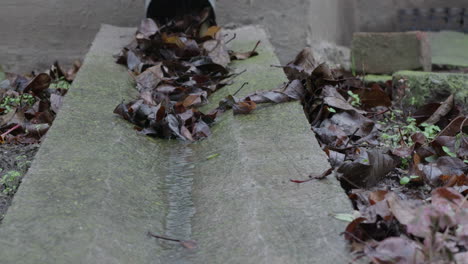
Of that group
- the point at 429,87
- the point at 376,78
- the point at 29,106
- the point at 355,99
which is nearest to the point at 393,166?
the point at 355,99

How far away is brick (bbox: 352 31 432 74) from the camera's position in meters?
3.62

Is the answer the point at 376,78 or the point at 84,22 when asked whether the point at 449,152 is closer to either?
the point at 376,78

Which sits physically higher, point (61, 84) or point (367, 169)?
point (367, 169)

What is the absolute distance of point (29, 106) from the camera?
8.30ft

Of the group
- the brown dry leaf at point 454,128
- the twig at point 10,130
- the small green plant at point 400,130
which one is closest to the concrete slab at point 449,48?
the small green plant at point 400,130

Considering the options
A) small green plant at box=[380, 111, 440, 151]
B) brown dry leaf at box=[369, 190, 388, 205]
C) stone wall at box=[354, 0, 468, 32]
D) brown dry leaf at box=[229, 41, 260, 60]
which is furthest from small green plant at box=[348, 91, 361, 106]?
stone wall at box=[354, 0, 468, 32]

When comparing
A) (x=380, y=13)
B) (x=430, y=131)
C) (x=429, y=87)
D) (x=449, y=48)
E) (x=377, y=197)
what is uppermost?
(x=377, y=197)

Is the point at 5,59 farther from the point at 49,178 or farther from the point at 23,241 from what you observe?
the point at 23,241

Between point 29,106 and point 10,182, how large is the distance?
2.58 ft

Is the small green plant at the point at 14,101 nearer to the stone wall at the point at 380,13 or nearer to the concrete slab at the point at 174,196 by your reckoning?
the concrete slab at the point at 174,196

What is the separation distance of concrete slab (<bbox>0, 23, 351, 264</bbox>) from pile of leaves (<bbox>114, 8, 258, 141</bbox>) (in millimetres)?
67

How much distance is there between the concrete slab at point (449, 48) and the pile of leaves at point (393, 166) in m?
1.36

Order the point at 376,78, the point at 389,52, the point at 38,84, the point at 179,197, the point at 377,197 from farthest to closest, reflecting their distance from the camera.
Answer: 1. the point at 389,52
2. the point at 376,78
3. the point at 38,84
4. the point at 179,197
5. the point at 377,197

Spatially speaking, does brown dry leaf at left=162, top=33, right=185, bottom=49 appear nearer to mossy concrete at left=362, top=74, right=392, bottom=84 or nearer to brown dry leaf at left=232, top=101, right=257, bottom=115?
brown dry leaf at left=232, top=101, right=257, bottom=115
